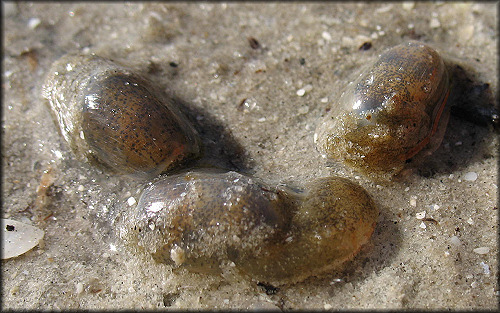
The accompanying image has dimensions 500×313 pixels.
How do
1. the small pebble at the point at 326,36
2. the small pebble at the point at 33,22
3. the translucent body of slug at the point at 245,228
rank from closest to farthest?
the translucent body of slug at the point at 245,228, the small pebble at the point at 326,36, the small pebble at the point at 33,22

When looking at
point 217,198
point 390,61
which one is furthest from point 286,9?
point 217,198

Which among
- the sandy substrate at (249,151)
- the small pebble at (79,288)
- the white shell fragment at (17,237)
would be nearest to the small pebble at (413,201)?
the sandy substrate at (249,151)

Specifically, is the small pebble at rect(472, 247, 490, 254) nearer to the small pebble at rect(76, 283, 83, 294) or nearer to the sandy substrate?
the sandy substrate

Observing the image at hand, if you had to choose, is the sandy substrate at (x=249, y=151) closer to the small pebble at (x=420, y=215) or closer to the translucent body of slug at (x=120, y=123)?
the small pebble at (x=420, y=215)

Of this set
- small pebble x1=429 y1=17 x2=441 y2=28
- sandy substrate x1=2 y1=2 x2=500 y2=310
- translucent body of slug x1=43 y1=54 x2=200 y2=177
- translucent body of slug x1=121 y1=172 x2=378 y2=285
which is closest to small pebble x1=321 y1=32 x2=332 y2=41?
sandy substrate x1=2 y1=2 x2=500 y2=310

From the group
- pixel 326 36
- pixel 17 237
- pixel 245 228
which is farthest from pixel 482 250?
pixel 17 237

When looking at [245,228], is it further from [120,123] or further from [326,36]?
[326,36]

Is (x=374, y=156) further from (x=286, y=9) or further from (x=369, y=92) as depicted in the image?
A: (x=286, y=9)
